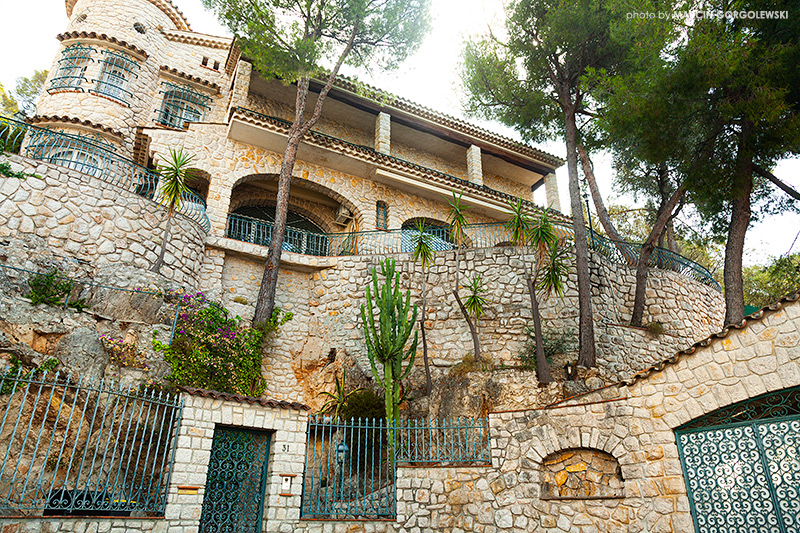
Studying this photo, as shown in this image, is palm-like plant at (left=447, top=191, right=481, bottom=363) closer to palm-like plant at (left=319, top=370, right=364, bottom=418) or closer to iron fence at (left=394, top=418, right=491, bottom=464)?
palm-like plant at (left=319, top=370, right=364, bottom=418)

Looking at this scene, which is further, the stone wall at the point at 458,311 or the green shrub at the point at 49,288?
the stone wall at the point at 458,311

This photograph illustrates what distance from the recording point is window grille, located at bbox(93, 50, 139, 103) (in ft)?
47.7

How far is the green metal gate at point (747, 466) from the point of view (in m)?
5.48

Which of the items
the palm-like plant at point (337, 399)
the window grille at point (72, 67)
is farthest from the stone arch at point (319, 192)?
the palm-like plant at point (337, 399)

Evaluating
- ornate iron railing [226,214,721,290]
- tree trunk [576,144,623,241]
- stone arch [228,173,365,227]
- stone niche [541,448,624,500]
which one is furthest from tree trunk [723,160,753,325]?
stone arch [228,173,365,227]

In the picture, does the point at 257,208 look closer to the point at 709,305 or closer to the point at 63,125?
the point at 63,125

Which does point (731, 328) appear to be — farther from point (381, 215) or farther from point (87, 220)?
point (381, 215)

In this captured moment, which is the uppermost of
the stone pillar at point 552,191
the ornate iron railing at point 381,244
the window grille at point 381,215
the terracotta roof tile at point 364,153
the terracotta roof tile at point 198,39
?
the terracotta roof tile at point 198,39

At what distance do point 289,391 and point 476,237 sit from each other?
24.1 feet

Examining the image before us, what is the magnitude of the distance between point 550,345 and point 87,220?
10.1m

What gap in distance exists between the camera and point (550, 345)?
11.5m

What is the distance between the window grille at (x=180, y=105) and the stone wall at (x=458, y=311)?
6.01 metres

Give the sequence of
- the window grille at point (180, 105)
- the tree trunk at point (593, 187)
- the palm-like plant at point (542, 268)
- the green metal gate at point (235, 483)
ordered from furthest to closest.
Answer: the window grille at point (180, 105)
the tree trunk at point (593, 187)
the palm-like plant at point (542, 268)
the green metal gate at point (235, 483)

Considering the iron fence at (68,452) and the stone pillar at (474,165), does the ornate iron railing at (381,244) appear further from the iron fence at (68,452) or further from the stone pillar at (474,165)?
the iron fence at (68,452)
